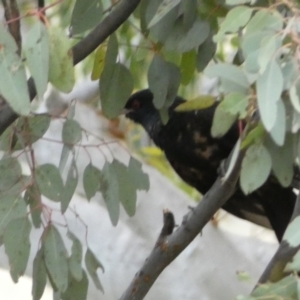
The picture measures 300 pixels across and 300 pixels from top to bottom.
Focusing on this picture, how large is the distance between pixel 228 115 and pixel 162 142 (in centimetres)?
91

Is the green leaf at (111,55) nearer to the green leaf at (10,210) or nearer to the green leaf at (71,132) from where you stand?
the green leaf at (71,132)

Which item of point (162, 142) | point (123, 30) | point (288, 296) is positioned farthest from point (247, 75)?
point (162, 142)

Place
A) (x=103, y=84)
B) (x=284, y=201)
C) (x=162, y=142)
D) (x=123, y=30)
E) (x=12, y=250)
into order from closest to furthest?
1. (x=12, y=250)
2. (x=103, y=84)
3. (x=123, y=30)
4. (x=284, y=201)
5. (x=162, y=142)

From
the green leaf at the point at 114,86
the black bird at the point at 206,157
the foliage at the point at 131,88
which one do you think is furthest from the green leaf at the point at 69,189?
the black bird at the point at 206,157

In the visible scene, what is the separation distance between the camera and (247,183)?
2.27ft

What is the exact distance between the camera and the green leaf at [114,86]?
1.03 metres

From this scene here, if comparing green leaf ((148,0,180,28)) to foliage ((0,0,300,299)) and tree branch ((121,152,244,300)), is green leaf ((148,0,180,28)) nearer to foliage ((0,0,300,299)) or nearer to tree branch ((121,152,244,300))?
foliage ((0,0,300,299))

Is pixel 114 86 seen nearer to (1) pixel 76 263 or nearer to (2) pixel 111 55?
(2) pixel 111 55

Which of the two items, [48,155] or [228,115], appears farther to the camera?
[48,155]

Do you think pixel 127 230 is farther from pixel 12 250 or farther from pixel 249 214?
pixel 12 250

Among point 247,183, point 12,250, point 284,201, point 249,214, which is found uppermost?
point 247,183

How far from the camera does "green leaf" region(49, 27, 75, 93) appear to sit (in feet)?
2.43

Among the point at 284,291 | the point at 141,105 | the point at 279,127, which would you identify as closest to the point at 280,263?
the point at 284,291

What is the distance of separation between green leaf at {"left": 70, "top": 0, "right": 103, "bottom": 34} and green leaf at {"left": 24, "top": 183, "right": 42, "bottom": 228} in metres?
0.23
